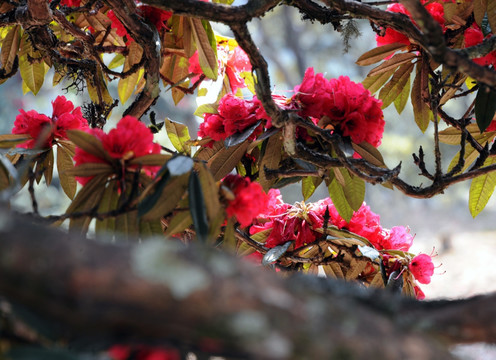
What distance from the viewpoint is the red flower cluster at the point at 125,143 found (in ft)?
2.20

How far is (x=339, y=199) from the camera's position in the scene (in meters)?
1.09

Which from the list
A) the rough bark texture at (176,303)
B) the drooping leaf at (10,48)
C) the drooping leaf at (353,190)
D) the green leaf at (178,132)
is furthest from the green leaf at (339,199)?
the drooping leaf at (10,48)

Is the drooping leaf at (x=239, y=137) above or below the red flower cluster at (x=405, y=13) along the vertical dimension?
below

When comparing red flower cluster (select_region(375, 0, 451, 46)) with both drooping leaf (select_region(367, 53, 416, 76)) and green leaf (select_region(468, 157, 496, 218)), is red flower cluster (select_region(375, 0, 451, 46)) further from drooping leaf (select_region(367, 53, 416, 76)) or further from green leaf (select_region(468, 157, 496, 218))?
green leaf (select_region(468, 157, 496, 218))

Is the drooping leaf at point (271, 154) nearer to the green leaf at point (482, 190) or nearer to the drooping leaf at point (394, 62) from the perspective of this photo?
the drooping leaf at point (394, 62)

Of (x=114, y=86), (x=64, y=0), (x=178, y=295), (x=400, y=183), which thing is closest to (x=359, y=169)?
(x=400, y=183)

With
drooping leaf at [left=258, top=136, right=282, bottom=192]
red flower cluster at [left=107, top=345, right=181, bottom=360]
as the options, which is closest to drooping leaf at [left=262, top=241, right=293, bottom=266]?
drooping leaf at [left=258, top=136, right=282, bottom=192]

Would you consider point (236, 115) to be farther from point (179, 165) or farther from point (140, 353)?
point (140, 353)

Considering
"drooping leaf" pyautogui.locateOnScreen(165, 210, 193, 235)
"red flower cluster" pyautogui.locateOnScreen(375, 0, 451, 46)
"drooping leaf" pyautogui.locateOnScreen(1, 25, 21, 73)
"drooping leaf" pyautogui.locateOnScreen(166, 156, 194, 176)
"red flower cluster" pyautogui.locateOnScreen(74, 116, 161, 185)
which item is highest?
"red flower cluster" pyautogui.locateOnScreen(375, 0, 451, 46)

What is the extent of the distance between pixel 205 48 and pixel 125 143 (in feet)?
1.52

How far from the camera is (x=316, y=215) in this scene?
3.90 feet

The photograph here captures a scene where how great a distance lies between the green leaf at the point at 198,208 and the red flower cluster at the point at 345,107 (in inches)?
16.9

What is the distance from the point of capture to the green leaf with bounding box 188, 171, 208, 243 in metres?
0.59

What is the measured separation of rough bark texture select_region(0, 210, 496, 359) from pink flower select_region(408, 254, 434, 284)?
2.47 ft
